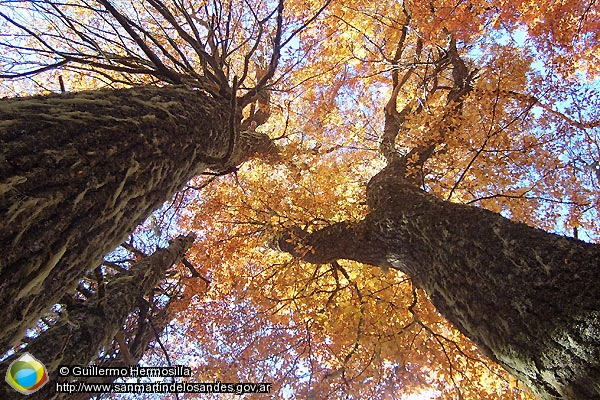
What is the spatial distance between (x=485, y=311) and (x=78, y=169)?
8.62 ft

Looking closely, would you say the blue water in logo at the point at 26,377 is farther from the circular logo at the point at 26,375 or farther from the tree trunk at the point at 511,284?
the tree trunk at the point at 511,284

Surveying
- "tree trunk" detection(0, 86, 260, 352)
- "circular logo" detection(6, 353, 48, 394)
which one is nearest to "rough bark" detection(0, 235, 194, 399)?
"circular logo" detection(6, 353, 48, 394)

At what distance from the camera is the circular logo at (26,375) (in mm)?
2354

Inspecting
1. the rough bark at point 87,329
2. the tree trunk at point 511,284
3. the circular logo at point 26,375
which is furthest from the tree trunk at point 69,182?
the tree trunk at point 511,284

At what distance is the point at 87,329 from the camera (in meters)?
2.96

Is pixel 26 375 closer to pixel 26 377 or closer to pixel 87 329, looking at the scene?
pixel 26 377

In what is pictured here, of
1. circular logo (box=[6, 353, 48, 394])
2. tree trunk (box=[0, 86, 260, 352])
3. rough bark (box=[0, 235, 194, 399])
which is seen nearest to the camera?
tree trunk (box=[0, 86, 260, 352])

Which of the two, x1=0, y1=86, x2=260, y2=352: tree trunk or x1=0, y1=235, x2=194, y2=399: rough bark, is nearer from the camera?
x1=0, y1=86, x2=260, y2=352: tree trunk

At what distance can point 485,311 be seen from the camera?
7.89ft

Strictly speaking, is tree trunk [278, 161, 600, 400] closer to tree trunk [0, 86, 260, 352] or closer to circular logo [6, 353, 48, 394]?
tree trunk [0, 86, 260, 352]

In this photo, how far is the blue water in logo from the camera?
93.5 inches

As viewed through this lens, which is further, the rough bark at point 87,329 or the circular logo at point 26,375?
the rough bark at point 87,329

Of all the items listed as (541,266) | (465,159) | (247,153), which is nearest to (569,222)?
(465,159)

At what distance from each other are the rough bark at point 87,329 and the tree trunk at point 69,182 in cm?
50
